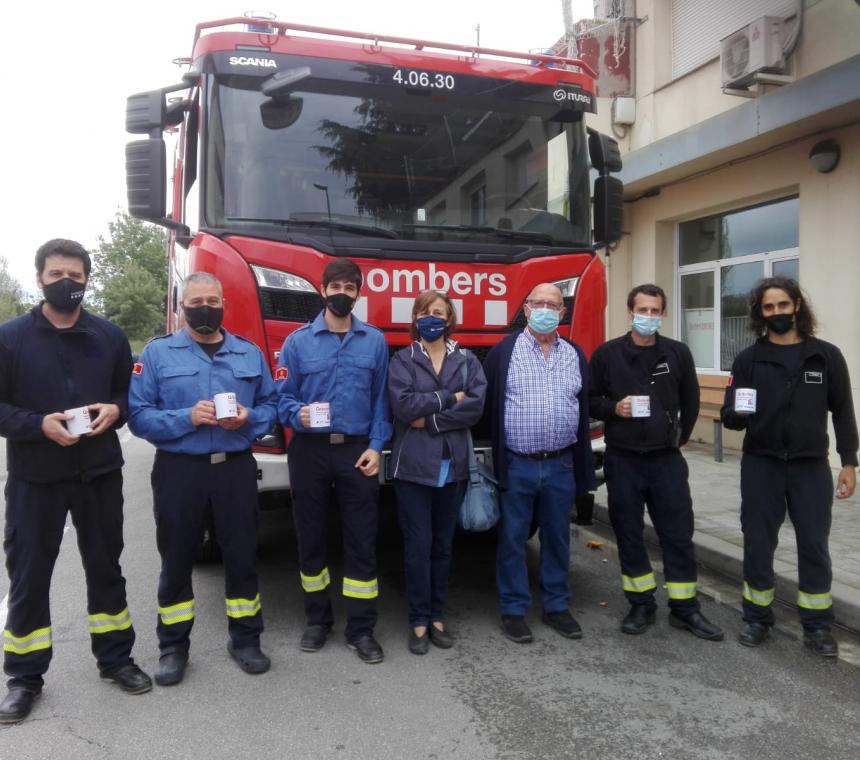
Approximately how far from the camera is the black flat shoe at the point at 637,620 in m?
4.25

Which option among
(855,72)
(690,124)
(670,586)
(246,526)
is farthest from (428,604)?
(690,124)

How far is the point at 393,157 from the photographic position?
15.4 feet

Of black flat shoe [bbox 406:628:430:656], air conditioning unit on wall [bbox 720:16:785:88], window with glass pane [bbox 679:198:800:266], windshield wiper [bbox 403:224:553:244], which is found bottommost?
black flat shoe [bbox 406:628:430:656]

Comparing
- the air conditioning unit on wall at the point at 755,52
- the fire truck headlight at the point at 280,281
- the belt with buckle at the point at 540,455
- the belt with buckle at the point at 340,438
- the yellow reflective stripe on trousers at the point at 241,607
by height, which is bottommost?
the yellow reflective stripe on trousers at the point at 241,607

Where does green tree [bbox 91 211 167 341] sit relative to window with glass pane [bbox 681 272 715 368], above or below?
above

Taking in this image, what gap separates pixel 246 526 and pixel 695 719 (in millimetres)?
2105

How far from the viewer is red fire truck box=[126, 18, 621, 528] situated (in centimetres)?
425

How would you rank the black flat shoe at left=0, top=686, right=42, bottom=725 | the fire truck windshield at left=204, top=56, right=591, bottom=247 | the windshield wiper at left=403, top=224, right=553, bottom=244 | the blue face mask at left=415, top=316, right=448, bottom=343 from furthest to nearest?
the windshield wiper at left=403, top=224, right=553, bottom=244, the fire truck windshield at left=204, top=56, right=591, bottom=247, the blue face mask at left=415, top=316, right=448, bottom=343, the black flat shoe at left=0, top=686, right=42, bottom=725

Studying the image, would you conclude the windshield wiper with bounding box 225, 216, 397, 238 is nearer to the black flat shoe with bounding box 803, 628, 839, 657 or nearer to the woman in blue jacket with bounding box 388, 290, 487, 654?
the woman in blue jacket with bounding box 388, 290, 487, 654

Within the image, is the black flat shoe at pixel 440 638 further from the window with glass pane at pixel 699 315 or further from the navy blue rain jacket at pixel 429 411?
the window with glass pane at pixel 699 315

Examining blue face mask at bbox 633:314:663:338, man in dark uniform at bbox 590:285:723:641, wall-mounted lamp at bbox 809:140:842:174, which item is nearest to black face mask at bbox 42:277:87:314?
man in dark uniform at bbox 590:285:723:641

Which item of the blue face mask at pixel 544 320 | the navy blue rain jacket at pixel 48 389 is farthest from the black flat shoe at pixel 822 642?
the navy blue rain jacket at pixel 48 389

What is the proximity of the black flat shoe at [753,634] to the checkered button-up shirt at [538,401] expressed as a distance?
1.30 m

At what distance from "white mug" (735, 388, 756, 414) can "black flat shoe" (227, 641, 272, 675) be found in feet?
8.55
